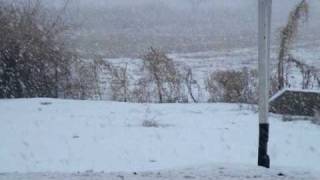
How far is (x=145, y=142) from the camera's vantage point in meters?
9.04

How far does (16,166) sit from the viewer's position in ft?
25.4

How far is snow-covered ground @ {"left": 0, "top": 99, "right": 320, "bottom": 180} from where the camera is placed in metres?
7.03

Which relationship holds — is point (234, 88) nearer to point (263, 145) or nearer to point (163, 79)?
point (163, 79)

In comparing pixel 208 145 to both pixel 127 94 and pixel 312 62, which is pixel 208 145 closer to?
pixel 127 94

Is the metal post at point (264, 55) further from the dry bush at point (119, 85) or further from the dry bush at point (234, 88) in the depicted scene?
the dry bush at point (119, 85)

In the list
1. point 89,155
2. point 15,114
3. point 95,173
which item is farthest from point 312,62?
point 95,173

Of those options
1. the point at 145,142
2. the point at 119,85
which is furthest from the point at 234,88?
the point at 145,142

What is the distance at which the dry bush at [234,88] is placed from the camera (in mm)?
13391

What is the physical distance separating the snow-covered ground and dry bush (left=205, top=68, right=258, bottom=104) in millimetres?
1315

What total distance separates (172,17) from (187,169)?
90.5ft

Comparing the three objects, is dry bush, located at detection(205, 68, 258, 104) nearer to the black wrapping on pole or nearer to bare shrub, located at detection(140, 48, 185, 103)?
bare shrub, located at detection(140, 48, 185, 103)

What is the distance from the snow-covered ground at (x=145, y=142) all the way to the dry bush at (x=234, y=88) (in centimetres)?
132

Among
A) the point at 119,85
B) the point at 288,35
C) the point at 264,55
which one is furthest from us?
the point at 119,85

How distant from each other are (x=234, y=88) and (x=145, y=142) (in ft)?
15.9
